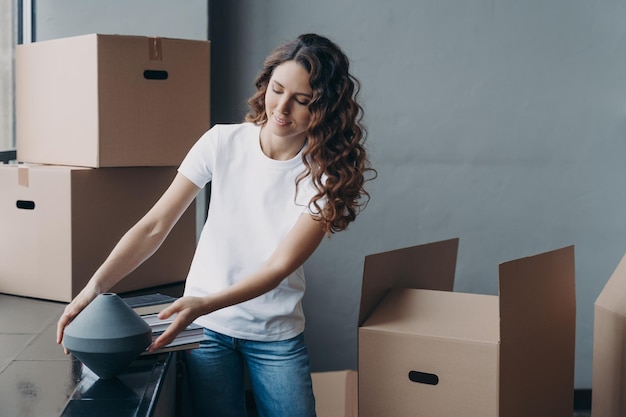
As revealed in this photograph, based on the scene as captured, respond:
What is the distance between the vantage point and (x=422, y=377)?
156 centimetres

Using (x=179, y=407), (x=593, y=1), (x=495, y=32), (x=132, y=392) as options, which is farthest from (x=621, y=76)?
(x=132, y=392)

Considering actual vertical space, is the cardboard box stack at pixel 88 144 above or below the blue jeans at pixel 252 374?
above

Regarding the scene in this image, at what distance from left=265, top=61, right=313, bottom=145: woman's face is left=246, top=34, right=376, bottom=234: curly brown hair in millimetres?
13

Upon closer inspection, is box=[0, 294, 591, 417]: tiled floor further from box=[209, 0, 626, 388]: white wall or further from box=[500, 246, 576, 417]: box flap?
box=[209, 0, 626, 388]: white wall

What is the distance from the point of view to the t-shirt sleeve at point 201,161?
1.56m

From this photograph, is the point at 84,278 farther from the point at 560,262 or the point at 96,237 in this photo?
the point at 560,262

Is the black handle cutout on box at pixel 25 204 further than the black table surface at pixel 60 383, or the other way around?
the black handle cutout on box at pixel 25 204

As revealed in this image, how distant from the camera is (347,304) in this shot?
271 cm

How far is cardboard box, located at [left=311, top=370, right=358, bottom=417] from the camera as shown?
2.08m

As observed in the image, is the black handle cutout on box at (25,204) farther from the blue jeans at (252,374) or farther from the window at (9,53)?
the blue jeans at (252,374)

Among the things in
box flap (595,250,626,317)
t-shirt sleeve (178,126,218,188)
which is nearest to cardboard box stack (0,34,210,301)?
t-shirt sleeve (178,126,218,188)

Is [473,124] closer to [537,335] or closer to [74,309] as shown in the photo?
[537,335]

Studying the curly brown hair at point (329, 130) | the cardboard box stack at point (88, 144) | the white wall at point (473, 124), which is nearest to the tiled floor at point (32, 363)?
the cardboard box stack at point (88, 144)

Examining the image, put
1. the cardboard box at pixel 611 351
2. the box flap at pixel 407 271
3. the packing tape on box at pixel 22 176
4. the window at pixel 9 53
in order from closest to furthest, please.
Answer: the box flap at pixel 407 271, the cardboard box at pixel 611 351, the packing tape on box at pixel 22 176, the window at pixel 9 53
